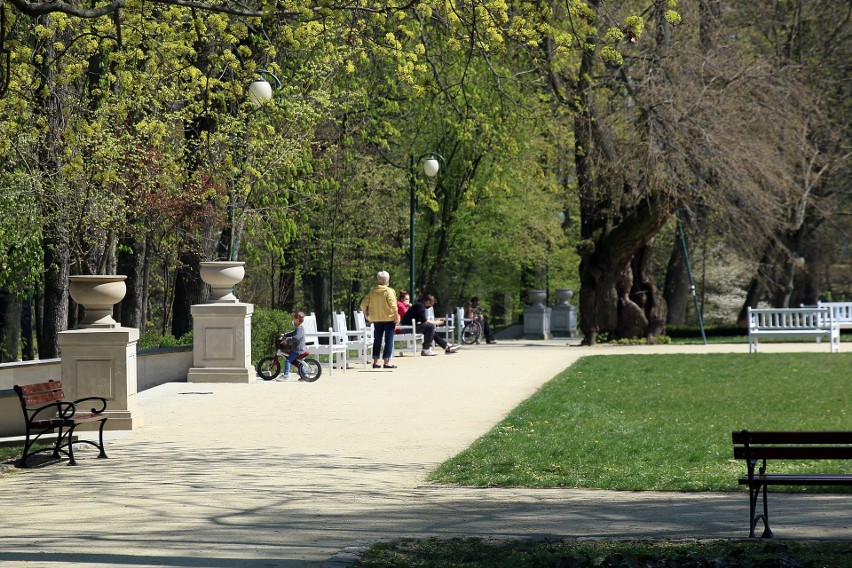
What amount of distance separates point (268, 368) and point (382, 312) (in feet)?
9.84

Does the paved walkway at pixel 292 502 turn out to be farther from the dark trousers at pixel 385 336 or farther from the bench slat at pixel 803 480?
the dark trousers at pixel 385 336

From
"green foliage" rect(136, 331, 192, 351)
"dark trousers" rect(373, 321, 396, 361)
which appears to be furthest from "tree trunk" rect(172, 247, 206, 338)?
"dark trousers" rect(373, 321, 396, 361)

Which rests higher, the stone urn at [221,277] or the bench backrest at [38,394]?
the stone urn at [221,277]

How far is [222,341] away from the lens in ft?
68.9

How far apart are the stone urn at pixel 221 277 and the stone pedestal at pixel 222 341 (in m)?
0.43

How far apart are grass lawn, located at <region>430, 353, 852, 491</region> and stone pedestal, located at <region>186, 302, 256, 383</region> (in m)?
5.21

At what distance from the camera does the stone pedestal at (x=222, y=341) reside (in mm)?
20953

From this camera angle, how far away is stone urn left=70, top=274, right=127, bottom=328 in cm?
1399

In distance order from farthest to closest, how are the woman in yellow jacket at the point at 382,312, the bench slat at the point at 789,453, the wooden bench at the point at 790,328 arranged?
the wooden bench at the point at 790,328, the woman in yellow jacket at the point at 382,312, the bench slat at the point at 789,453

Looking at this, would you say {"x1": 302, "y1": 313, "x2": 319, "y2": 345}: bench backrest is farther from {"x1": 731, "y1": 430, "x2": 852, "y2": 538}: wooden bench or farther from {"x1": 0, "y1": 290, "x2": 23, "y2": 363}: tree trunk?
{"x1": 731, "y1": 430, "x2": 852, "y2": 538}: wooden bench

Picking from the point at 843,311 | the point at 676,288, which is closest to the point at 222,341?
the point at 843,311

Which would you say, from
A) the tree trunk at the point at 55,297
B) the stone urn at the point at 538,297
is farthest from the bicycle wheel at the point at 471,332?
the tree trunk at the point at 55,297

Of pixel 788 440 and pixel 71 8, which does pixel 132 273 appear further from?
pixel 788 440

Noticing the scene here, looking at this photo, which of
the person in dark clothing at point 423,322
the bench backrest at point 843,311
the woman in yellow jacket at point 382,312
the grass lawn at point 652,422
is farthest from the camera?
the bench backrest at point 843,311
